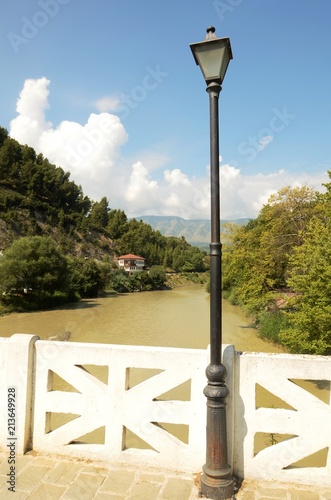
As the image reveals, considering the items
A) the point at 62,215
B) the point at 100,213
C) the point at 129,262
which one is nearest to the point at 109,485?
the point at 62,215

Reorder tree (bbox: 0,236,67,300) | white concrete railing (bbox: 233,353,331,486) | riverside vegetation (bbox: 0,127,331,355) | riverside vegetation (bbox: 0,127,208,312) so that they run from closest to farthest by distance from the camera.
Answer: white concrete railing (bbox: 233,353,331,486), riverside vegetation (bbox: 0,127,331,355), tree (bbox: 0,236,67,300), riverside vegetation (bbox: 0,127,208,312)

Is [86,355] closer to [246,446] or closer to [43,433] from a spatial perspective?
[43,433]

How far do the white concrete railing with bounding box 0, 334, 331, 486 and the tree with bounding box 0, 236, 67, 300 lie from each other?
33.5 meters

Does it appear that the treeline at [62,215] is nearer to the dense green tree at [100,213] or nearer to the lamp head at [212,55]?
the dense green tree at [100,213]

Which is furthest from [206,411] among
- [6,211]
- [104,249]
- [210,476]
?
[104,249]

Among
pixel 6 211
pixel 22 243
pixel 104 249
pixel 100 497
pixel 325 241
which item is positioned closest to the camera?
pixel 100 497

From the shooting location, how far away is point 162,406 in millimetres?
3322

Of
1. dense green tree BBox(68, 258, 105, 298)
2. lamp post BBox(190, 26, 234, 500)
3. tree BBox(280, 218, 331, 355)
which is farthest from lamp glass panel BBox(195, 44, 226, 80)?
dense green tree BBox(68, 258, 105, 298)

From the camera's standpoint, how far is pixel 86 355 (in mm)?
3486

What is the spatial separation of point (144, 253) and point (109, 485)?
93.5 meters

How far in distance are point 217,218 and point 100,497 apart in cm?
267

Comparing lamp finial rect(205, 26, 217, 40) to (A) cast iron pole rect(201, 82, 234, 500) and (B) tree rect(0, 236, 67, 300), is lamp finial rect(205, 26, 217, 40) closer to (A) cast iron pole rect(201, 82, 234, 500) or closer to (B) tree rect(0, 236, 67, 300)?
(A) cast iron pole rect(201, 82, 234, 500)

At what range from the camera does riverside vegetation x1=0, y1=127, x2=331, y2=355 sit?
15086mm

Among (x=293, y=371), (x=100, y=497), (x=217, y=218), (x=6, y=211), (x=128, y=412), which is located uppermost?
(x=6, y=211)
